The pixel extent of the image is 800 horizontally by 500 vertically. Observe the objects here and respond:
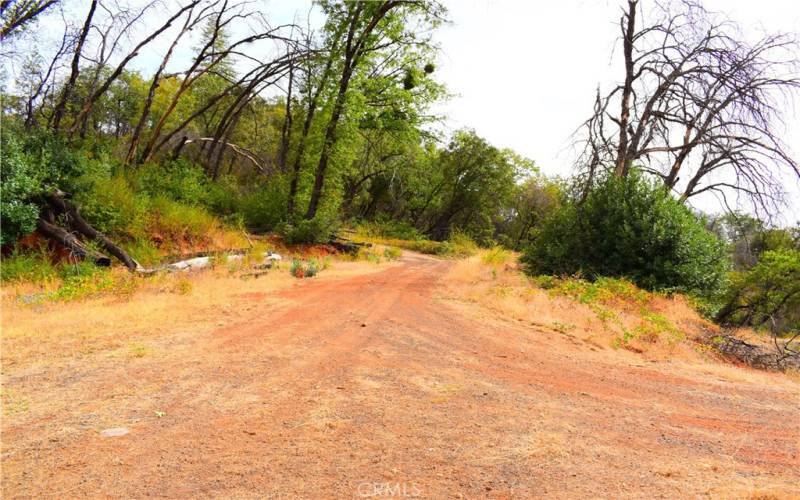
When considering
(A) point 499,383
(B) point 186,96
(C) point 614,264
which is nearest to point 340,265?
(C) point 614,264

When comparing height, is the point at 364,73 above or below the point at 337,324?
above

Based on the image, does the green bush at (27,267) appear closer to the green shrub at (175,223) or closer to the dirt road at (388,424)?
the green shrub at (175,223)

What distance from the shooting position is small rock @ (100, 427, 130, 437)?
348 centimetres

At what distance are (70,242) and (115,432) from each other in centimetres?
944

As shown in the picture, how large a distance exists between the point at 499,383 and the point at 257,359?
2608 millimetres

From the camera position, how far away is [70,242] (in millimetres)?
11141

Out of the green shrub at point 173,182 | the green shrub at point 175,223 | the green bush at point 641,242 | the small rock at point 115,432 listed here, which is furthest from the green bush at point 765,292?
the green shrub at point 173,182

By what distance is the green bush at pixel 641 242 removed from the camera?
12.8 metres

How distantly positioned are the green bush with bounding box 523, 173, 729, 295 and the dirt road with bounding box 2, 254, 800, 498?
22.2 ft

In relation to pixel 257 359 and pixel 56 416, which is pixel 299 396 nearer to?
pixel 257 359

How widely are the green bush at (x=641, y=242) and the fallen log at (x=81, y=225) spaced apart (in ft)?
38.9

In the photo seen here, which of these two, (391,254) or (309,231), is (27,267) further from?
(391,254)

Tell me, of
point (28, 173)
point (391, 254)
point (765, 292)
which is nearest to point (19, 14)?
point (28, 173)

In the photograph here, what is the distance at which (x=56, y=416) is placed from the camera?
378cm
